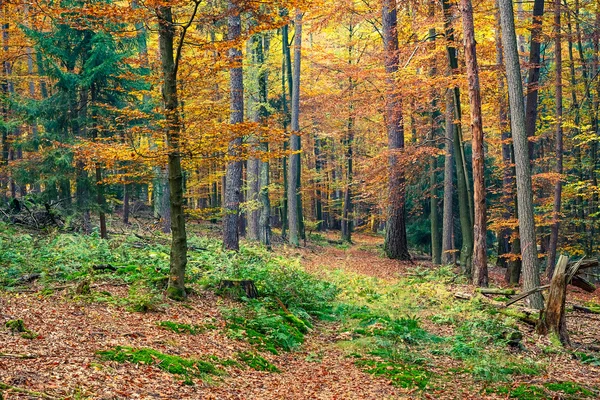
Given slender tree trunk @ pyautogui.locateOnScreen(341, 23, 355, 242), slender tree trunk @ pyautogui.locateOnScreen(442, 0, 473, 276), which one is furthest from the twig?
slender tree trunk @ pyautogui.locateOnScreen(341, 23, 355, 242)

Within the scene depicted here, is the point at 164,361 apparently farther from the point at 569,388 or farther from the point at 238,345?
the point at 569,388

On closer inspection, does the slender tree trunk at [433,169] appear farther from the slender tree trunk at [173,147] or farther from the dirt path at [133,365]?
the dirt path at [133,365]

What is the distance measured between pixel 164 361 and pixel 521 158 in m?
8.73

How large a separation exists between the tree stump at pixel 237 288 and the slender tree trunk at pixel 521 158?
5.94m

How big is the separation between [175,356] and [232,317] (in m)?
2.20

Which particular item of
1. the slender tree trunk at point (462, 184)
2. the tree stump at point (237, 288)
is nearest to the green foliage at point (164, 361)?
the tree stump at point (237, 288)

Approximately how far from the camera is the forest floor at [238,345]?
17.1 feet

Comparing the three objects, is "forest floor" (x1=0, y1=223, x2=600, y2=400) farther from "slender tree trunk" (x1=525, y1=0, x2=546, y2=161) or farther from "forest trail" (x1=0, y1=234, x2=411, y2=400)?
"slender tree trunk" (x1=525, y1=0, x2=546, y2=161)

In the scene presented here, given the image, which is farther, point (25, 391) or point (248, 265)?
point (248, 265)

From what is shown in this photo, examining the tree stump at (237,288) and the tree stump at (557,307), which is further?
the tree stump at (237,288)

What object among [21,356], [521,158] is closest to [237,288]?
[21,356]

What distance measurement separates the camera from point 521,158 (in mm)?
10859

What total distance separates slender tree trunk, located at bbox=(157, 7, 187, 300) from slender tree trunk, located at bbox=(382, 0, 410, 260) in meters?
9.08

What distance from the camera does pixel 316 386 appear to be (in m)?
6.42
